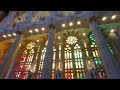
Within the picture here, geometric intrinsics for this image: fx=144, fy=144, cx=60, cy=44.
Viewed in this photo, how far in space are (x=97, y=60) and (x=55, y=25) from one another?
687 centimetres

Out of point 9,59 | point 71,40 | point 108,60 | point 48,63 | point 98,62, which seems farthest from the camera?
point 71,40

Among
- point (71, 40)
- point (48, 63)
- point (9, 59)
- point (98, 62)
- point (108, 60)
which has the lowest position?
point (108, 60)

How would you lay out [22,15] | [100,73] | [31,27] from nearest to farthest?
[100,73] → [31,27] → [22,15]

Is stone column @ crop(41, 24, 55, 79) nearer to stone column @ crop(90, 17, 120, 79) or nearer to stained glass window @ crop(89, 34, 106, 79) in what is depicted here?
stone column @ crop(90, 17, 120, 79)

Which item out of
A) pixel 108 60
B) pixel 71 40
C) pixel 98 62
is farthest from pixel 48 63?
pixel 71 40

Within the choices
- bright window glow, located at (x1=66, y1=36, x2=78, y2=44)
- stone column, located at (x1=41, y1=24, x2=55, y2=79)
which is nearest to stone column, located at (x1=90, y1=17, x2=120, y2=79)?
stone column, located at (x1=41, y1=24, x2=55, y2=79)

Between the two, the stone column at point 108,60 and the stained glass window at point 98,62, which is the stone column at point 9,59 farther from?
the stained glass window at point 98,62

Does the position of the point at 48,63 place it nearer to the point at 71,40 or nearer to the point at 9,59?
the point at 9,59

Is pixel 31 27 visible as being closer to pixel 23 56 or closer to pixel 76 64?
pixel 23 56
